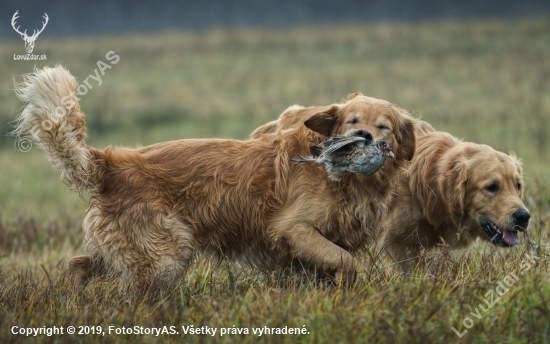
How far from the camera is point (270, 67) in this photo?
2986cm

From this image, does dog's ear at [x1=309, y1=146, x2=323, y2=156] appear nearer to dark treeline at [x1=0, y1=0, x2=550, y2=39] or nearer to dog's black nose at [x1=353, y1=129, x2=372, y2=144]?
dog's black nose at [x1=353, y1=129, x2=372, y2=144]

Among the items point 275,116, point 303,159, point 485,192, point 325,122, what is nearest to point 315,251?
point 303,159

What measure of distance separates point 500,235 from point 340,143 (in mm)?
1609

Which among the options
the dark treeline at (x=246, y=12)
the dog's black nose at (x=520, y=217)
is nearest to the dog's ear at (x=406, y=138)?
the dog's black nose at (x=520, y=217)

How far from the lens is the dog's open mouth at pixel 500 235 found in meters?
5.85

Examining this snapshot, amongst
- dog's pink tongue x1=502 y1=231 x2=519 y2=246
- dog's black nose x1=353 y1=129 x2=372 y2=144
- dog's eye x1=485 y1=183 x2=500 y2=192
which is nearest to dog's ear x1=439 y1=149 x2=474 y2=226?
dog's eye x1=485 y1=183 x2=500 y2=192

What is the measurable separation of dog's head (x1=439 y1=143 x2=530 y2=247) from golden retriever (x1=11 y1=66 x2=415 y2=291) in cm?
47

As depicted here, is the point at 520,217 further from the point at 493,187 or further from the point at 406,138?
the point at 406,138

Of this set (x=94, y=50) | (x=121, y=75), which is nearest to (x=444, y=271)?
(x=121, y=75)

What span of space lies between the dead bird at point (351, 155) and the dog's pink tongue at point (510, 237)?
1.17 m

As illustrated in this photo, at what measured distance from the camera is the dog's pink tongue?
584 centimetres

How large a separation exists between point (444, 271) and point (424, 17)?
4198 centimetres

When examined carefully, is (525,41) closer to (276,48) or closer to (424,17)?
(276,48)

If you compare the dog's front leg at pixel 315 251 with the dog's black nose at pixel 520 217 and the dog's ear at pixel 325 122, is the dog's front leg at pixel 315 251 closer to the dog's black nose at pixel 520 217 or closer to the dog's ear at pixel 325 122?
the dog's ear at pixel 325 122
